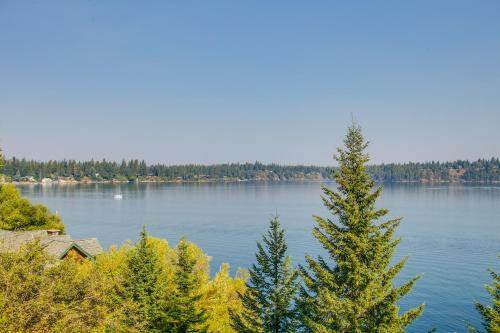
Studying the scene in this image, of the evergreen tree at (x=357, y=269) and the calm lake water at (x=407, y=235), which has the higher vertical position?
the evergreen tree at (x=357, y=269)

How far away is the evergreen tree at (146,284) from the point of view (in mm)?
28234

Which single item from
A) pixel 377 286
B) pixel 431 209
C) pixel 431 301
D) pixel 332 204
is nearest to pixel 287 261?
pixel 332 204

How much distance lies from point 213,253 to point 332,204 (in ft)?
219

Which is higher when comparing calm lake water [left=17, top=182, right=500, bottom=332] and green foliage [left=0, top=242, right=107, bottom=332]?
green foliage [left=0, top=242, right=107, bottom=332]

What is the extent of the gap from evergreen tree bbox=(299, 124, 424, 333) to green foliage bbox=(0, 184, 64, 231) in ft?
178

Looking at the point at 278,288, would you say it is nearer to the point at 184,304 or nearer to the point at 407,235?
the point at 184,304

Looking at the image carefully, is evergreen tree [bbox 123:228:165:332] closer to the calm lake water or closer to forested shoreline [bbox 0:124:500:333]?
forested shoreline [bbox 0:124:500:333]

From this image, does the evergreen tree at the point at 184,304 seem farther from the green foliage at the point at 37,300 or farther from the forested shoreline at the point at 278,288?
the green foliage at the point at 37,300

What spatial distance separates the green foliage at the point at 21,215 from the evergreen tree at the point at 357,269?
54.2 meters

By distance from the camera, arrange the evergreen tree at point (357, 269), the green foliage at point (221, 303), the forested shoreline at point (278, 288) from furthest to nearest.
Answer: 1. the green foliage at point (221, 303)
2. the evergreen tree at point (357, 269)
3. the forested shoreline at point (278, 288)

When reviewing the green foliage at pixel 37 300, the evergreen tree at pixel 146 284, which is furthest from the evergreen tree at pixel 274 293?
the green foliage at pixel 37 300

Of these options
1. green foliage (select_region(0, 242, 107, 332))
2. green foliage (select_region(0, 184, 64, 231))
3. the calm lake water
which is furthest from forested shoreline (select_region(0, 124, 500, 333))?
green foliage (select_region(0, 184, 64, 231))

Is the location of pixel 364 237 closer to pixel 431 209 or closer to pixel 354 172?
pixel 354 172

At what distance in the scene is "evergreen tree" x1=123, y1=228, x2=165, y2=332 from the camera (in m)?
28.2
